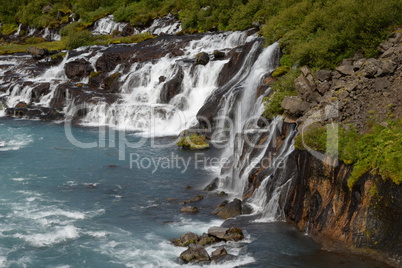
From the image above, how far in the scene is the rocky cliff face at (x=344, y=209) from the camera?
55.4ft

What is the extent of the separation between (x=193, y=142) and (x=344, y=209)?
17096 mm

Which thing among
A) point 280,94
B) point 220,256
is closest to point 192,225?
point 220,256

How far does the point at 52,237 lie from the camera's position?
20891 mm

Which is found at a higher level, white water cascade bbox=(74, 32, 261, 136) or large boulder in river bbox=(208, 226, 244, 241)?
white water cascade bbox=(74, 32, 261, 136)

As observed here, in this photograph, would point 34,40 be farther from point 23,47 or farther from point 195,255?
point 195,255

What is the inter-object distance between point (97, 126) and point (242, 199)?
74.6 ft

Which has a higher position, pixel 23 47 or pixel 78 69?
pixel 23 47

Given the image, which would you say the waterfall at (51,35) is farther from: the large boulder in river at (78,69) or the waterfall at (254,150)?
the waterfall at (254,150)

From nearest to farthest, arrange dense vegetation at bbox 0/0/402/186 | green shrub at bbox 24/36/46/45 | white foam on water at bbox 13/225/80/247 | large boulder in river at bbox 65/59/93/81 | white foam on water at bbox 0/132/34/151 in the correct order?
dense vegetation at bbox 0/0/402/186 < white foam on water at bbox 13/225/80/247 < white foam on water at bbox 0/132/34/151 < large boulder in river at bbox 65/59/93/81 < green shrub at bbox 24/36/46/45

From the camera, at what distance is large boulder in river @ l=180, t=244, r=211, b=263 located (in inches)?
709

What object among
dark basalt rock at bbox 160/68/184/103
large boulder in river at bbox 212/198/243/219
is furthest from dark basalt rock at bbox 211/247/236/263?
dark basalt rock at bbox 160/68/184/103

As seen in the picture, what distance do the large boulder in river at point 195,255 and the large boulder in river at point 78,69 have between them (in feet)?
125

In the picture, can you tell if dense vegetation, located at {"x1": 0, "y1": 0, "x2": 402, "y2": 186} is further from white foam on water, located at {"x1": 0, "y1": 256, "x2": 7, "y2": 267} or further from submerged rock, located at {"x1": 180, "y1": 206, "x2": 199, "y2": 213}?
white foam on water, located at {"x1": 0, "y1": 256, "x2": 7, "y2": 267}

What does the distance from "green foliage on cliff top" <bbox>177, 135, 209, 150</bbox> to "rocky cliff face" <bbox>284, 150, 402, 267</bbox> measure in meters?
13.0
